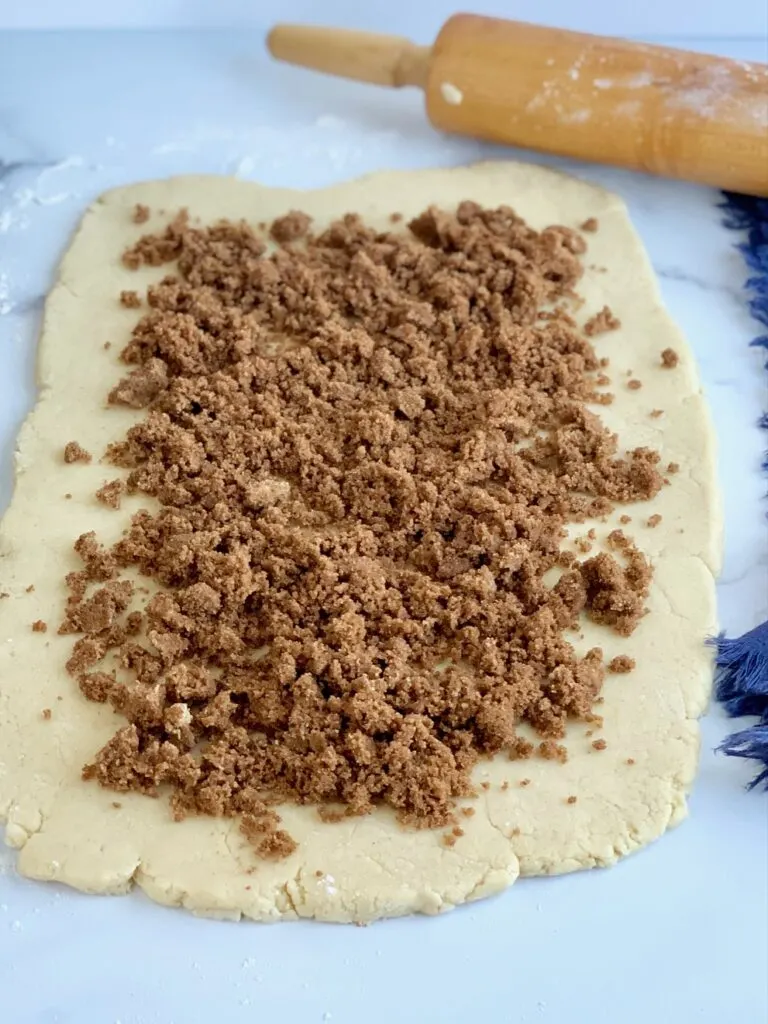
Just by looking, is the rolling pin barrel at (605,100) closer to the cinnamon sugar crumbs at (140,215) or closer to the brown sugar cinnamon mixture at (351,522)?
the brown sugar cinnamon mixture at (351,522)

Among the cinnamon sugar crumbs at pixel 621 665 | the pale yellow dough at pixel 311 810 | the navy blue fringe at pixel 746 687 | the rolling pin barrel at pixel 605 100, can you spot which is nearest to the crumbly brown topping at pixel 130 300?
the pale yellow dough at pixel 311 810

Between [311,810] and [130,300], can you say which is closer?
[311,810]

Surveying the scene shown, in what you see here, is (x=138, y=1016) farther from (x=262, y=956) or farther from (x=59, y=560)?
(x=59, y=560)

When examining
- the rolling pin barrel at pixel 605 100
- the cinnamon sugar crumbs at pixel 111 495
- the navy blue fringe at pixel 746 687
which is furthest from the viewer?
the rolling pin barrel at pixel 605 100

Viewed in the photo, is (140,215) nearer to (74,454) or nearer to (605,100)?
(74,454)

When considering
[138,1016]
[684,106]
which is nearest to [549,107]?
[684,106]

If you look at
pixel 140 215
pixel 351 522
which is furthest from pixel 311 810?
pixel 140 215
